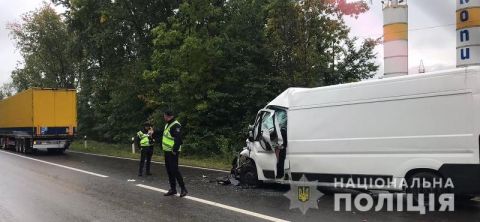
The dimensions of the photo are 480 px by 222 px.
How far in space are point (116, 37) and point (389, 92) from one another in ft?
76.7

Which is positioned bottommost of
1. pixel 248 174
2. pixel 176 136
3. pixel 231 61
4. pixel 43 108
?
pixel 248 174

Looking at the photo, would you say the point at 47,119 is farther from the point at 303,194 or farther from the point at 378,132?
the point at 378,132

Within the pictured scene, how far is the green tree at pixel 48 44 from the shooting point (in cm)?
4272

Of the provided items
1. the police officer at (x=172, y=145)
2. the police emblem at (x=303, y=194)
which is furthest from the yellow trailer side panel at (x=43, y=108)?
the police emblem at (x=303, y=194)

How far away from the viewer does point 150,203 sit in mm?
8984

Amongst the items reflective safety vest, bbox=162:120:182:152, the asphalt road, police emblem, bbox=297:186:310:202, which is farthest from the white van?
reflective safety vest, bbox=162:120:182:152

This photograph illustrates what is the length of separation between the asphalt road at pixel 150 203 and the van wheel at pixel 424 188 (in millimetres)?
441

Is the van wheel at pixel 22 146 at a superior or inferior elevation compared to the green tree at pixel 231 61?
inferior

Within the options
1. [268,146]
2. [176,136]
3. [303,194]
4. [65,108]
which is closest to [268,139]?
[268,146]

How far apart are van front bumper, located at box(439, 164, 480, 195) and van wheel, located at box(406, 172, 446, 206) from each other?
0.67ft

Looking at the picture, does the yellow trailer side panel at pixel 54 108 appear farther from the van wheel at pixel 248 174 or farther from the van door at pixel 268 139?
the van door at pixel 268 139

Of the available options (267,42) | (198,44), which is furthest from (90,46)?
(267,42)

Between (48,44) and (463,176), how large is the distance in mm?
41504

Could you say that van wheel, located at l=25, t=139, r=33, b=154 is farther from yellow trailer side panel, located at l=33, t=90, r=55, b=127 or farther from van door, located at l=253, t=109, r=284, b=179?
van door, located at l=253, t=109, r=284, b=179
